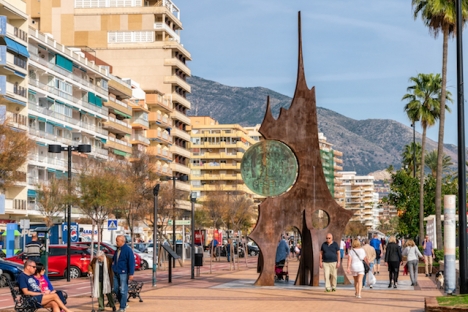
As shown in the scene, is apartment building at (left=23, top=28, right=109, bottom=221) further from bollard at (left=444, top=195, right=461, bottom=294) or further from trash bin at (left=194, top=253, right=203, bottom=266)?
bollard at (left=444, top=195, right=461, bottom=294)

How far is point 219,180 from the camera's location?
149 metres

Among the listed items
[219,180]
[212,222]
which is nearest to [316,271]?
[212,222]

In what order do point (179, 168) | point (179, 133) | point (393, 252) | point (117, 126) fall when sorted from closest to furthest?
point (393, 252) → point (117, 126) → point (179, 168) → point (179, 133)

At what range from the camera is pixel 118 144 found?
9262cm

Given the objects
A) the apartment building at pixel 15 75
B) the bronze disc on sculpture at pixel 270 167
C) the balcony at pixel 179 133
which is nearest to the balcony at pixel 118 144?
the balcony at pixel 179 133

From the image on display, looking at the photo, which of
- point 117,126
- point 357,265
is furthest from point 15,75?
point 357,265

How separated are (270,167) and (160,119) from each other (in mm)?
76495

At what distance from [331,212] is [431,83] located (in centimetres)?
3730

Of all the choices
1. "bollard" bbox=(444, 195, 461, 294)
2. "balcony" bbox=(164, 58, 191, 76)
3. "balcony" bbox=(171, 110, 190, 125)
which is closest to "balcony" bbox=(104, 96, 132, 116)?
"balcony" bbox=(164, 58, 191, 76)

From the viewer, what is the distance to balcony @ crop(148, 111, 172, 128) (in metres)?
104

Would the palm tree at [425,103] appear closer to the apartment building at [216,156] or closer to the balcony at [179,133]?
the balcony at [179,133]

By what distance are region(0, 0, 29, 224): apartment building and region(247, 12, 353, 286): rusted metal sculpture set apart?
125 feet

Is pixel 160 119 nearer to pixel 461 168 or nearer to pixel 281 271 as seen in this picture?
pixel 281 271

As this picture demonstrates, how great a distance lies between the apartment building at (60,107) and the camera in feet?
237
